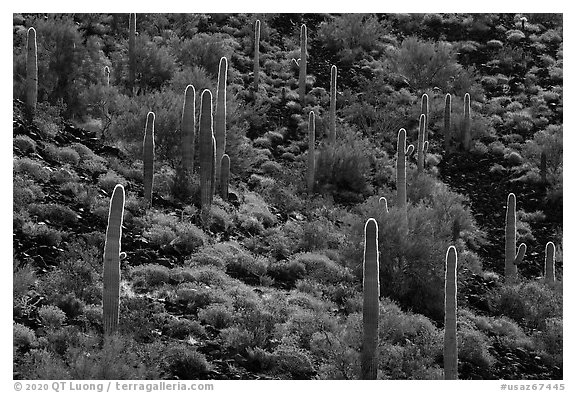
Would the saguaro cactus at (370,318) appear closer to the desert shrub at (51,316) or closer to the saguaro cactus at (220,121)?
the desert shrub at (51,316)

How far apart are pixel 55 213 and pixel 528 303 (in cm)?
1120

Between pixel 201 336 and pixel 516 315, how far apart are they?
876 centimetres

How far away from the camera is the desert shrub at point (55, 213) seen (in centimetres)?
2517

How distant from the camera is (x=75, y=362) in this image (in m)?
18.1

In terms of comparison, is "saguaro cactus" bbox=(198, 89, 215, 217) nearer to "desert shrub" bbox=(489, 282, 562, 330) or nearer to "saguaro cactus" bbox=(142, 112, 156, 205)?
"saguaro cactus" bbox=(142, 112, 156, 205)

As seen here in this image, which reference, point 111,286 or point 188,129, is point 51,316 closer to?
point 111,286

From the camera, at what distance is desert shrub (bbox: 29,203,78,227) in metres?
25.2

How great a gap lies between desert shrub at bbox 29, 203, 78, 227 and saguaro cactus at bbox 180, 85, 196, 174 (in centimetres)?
414

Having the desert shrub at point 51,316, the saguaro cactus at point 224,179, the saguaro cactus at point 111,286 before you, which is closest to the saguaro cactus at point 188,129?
the saguaro cactus at point 224,179

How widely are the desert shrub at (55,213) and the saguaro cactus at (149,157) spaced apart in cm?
254

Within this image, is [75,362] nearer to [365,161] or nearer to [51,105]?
[51,105]

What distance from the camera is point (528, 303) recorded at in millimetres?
26750

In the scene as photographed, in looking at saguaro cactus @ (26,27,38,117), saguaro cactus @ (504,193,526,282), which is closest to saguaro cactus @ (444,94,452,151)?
saguaro cactus @ (504,193,526,282)
